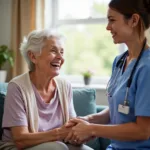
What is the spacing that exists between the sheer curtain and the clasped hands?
6.23ft

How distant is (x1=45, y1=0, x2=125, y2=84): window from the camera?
350 centimetres

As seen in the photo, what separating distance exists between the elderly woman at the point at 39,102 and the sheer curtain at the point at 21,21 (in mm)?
1509

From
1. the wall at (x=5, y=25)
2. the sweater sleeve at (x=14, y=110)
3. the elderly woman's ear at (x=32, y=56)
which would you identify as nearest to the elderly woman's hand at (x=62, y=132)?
the sweater sleeve at (x=14, y=110)

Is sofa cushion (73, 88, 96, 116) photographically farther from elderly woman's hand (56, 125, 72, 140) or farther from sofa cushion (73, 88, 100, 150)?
elderly woman's hand (56, 125, 72, 140)

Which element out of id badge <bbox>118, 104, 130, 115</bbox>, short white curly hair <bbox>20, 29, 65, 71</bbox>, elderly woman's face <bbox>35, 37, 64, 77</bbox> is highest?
short white curly hair <bbox>20, 29, 65, 71</bbox>

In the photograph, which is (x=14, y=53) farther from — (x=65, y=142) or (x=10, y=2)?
(x=65, y=142)

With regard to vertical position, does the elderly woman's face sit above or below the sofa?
above

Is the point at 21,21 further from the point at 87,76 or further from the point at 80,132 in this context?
the point at 80,132

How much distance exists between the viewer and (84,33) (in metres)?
3.60

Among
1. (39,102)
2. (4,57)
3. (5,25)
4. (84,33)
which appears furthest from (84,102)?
(5,25)

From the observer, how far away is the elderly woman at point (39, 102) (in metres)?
1.61

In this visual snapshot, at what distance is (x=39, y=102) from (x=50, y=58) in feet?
0.99

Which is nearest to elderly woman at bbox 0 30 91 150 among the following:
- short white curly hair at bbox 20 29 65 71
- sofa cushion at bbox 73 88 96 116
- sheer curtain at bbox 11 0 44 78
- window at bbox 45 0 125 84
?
short white curly hair at bbox 20 29 65 71

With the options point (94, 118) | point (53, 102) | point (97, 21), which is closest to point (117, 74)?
point (94, 118)
